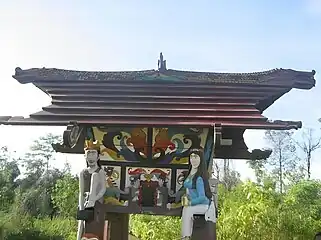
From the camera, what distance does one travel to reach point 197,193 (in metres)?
3.89

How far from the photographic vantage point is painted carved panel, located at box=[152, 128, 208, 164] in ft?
14.1

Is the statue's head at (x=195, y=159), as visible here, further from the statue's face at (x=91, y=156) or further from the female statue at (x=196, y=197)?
the statue's face at (x=91, y=156)

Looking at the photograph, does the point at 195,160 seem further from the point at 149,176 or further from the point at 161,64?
the point at 161,64

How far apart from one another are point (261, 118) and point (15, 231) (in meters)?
11.5

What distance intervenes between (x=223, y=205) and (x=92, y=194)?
20.6 feet

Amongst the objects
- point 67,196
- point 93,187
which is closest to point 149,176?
point 93,187

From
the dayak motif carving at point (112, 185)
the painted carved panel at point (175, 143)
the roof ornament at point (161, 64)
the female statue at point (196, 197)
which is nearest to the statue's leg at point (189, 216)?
the female statue at point (196, 197)

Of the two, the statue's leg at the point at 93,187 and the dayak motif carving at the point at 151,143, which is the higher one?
the dayak motif carving at the point at 151,143

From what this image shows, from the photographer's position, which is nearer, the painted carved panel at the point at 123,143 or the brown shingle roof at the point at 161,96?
the brown shingle roof at the point at 161,96

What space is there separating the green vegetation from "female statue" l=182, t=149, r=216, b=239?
2.12 meters

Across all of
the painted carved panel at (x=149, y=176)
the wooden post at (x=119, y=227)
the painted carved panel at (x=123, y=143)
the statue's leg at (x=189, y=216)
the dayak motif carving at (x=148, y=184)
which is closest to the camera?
the statue's leg at (x=189, y=216)

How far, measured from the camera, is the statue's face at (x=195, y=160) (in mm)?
3945

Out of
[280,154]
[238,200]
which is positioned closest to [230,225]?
[238,200]

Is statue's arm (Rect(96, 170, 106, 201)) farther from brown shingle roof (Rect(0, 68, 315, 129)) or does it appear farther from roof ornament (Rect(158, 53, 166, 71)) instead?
roof ornament (Rect(158, 53, 166, 71))
